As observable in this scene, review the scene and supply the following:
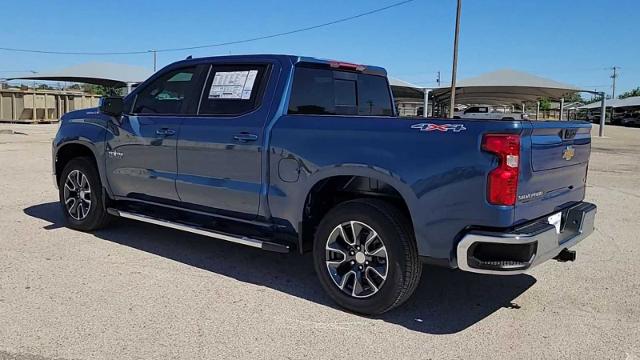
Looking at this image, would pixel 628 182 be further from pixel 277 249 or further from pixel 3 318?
pixel 3 318

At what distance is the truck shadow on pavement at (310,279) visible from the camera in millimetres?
4195

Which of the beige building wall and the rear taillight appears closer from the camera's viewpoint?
the rear taillight

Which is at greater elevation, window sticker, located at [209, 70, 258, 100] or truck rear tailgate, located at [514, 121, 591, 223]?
window sticker, located at [209, 70, 258, 100]

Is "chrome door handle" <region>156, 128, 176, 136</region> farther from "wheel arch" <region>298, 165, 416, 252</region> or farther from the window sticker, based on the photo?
"wheel arch" <region>298, 165, 416, 252</region>

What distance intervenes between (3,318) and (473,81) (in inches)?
1339

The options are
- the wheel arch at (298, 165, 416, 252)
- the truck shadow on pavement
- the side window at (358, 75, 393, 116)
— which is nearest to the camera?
the wheel arch at (298, 165, 416, 252)

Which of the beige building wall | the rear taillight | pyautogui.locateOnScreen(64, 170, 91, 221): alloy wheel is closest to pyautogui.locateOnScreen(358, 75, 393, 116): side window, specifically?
the rear taillight

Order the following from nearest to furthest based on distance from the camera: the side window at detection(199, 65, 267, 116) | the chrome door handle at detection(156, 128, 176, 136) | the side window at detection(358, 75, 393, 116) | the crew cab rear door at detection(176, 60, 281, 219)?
the crew cab rear door at detection(176, 60, 281, 219), the side window at detection(199, 65, 267, 116), the chrome door handle at detection(156, 128, 176, 136), the side window at detection(358, 75, 393, 116)

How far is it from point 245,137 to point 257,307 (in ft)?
4.60

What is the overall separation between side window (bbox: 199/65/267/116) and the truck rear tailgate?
7.43 feet

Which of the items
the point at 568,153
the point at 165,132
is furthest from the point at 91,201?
the point at 568,153

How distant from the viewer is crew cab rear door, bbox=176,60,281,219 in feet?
15.3

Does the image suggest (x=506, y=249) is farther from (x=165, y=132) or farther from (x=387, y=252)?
(x=165, y=132)

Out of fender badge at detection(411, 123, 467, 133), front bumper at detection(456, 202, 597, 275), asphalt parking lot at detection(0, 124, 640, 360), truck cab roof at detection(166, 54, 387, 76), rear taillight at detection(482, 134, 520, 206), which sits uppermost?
truck cab roof at detection(166, 54, 387, 76)
